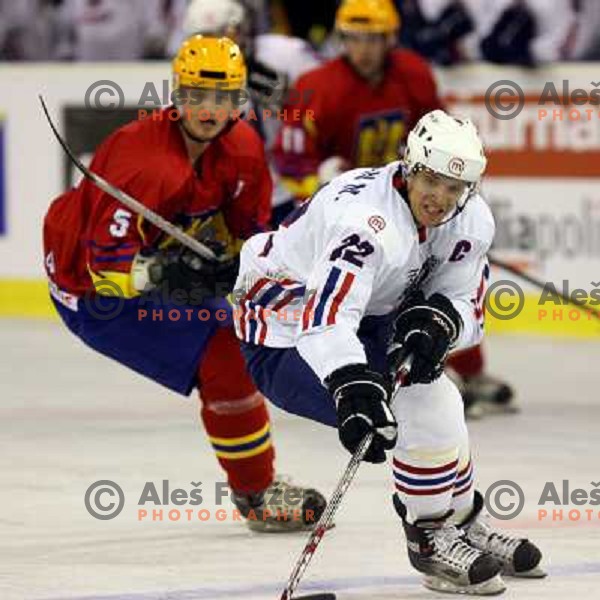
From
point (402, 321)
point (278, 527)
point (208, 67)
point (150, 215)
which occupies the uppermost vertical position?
A: point (208, 67)

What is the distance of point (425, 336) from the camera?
608 cm

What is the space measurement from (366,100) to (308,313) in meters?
4.22

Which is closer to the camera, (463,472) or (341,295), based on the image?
(341,295)

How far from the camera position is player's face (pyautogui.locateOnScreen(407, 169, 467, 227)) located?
606cm

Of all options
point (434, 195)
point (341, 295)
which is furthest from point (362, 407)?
point (434, 195)

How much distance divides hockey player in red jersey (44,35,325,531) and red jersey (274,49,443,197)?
2.67 m

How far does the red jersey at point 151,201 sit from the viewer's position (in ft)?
23.5

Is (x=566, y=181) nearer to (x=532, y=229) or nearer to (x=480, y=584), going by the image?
(x=532, y=229)

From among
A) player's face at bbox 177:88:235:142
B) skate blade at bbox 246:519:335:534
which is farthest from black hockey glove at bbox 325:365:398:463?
player's face at bbox 177:88:235:142

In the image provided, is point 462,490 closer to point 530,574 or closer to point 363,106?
point 530,574

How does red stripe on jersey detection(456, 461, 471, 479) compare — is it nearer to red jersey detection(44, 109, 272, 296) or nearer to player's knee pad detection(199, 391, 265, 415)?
player's knee pad detection(199, 391, 265, 415)

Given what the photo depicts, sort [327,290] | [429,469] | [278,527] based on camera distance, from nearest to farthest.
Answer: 1. [327,290]
2. [429,469]
3. [278,527]

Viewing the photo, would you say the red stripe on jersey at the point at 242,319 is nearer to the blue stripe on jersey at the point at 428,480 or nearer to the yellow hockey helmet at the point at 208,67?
the blue stripe on jersey at the point at 428,480

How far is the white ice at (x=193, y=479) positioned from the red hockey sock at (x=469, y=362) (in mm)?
239
